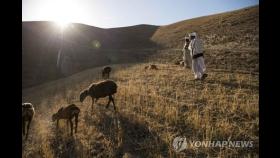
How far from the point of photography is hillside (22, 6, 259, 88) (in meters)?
48.9

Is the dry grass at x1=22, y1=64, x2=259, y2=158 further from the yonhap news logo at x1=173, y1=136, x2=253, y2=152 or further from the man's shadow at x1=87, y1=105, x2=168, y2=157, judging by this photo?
the yonhap news logo at x1=173, y1=136, x2=253, y2=152

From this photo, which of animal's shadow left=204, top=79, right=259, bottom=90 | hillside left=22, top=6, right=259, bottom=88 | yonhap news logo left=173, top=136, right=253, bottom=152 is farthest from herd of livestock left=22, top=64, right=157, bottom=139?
hillside left=22, top=6, right=259, bottom=88

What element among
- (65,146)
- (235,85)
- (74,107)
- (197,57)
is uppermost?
(197,57)

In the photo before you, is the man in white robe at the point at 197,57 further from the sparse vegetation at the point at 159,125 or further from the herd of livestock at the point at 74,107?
the herd of livestock at the point at 74,107

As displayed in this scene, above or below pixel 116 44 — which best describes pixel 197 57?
below

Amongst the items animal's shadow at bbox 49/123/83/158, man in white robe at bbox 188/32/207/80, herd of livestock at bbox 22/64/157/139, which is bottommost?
animal's shadow at bbox 49/123/83/158

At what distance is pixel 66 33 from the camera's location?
7912 cm

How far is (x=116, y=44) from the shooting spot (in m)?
83.2

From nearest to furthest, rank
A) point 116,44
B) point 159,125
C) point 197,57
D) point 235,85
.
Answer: point 159,125
point 235,85
point 197,57
point 116,44

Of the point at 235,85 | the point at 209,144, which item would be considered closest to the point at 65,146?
the point at 209,144

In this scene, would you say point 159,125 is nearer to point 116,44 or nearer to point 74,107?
point 74,107

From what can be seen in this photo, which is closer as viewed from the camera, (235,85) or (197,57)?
(235,85)

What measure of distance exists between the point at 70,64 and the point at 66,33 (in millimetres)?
22507
